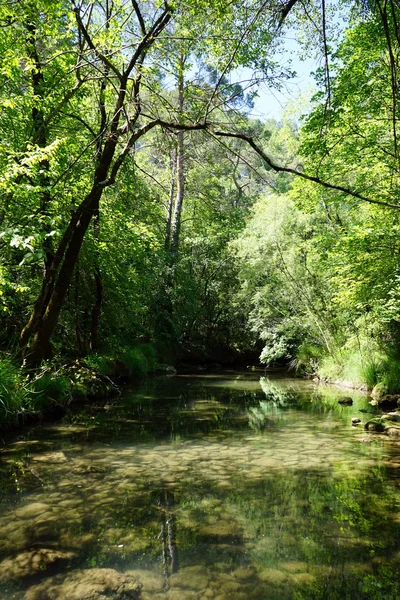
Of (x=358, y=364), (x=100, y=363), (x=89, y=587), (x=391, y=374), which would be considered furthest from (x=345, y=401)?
(x=89, y=587)

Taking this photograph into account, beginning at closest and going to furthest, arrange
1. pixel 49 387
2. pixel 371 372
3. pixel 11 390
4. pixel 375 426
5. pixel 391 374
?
pixel 11 390 < pixel 375 426 < pixel 49 387 < pixel 391 374 < pixel 371 372

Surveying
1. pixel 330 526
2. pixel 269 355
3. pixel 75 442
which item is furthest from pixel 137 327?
pixel 330 526

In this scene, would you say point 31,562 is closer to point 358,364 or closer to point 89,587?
point 89,587

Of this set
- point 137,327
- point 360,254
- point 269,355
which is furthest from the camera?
point 269,355

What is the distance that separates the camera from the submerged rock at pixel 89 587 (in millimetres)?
3004

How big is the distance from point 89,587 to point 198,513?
59.9 inches

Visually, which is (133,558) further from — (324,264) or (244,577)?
(324,264)

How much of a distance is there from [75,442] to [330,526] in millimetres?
4357

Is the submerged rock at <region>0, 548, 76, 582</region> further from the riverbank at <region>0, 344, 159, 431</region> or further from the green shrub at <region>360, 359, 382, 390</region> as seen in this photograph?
the green shrub at <region>360, 359, 382, 390</region>

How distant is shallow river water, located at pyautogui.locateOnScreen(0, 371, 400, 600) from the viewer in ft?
10.6

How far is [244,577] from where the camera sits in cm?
329

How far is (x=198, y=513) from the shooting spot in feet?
14.5

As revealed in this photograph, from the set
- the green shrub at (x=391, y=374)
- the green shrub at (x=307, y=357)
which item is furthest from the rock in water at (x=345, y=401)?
the green shrub at (x=307, y=357)

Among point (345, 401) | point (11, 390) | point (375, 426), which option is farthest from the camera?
point (345, 401)
